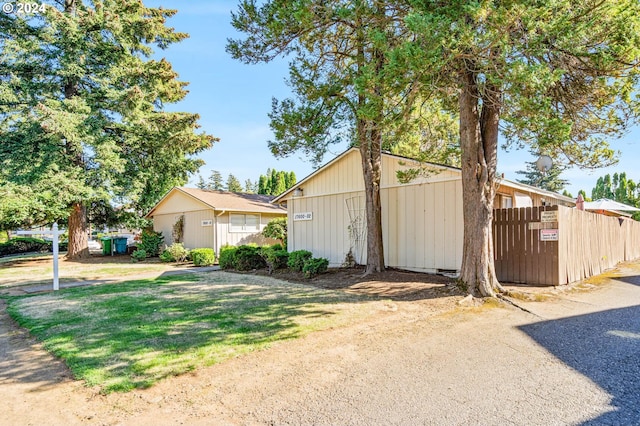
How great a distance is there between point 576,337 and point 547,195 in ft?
36.0

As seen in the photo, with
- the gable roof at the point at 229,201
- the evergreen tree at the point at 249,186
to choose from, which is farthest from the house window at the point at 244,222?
the evergreen tree at the point at 249,186

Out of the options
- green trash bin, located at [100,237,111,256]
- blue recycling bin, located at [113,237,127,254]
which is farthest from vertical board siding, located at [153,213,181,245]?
green trash bin, located at [100,237,111,256]

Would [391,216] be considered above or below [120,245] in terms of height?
above

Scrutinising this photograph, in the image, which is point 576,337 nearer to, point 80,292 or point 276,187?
point 80,292

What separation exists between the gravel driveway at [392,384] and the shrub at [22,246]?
2503 cm

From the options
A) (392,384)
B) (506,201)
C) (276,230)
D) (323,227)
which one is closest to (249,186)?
(276,230)

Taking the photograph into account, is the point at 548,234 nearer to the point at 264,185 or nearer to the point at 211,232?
the point at 211,232

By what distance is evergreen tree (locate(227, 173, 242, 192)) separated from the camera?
5972 cm

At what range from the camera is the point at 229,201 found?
1964 cm

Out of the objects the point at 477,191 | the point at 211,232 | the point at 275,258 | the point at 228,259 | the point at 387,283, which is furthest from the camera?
the point at 211,232

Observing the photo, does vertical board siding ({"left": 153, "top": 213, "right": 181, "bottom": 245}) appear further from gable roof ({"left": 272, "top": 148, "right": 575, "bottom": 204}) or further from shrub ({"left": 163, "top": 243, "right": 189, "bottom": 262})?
gable roof ({"left": 272, "top": 148, "right": 575, "bottom": 204})

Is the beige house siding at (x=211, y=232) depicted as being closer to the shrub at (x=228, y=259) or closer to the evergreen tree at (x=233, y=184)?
the shrub at (x=228, y=259)

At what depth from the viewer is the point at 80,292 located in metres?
8.91

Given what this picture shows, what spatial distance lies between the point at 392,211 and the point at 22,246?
27.4 meters
